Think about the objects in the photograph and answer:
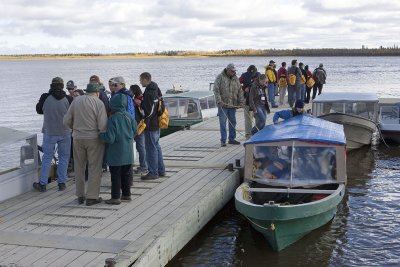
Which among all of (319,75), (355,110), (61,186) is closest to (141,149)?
(61,186)

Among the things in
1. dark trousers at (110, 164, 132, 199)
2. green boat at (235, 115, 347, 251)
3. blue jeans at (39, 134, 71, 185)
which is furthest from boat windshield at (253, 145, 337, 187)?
blue jeans at (39, 134, 71, 185)

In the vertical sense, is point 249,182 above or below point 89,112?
below

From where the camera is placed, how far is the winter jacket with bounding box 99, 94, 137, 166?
312 inches

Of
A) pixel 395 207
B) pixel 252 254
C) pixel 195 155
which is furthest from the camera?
pixel 195 155

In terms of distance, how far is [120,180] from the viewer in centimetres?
831

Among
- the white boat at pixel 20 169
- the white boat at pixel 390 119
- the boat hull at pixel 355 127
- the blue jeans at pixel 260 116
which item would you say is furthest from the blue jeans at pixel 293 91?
the white boat at pixel 20 169

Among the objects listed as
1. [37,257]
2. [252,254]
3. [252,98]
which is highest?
[252,98]

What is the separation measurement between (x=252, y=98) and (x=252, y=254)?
5.13 meters

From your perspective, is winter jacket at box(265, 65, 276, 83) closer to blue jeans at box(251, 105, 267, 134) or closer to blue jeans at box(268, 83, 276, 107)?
blue jeans at box(268, 83, 276, 107)

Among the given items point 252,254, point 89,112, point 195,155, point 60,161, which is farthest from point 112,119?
point 195,155

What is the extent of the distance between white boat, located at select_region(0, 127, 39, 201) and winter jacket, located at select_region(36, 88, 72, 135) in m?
0.46

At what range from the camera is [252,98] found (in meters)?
12.8

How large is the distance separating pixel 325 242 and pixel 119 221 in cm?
367

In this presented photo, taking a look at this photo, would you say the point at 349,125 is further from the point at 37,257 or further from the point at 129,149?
the point at 37,257
